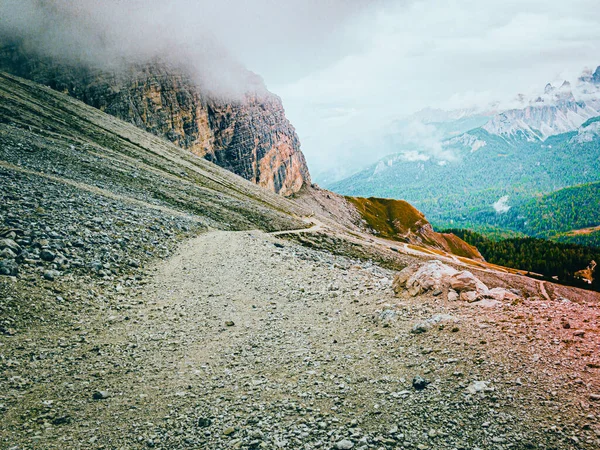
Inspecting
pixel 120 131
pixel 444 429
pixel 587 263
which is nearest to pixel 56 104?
pixel 120 131

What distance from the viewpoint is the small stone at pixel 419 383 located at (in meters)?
11.6

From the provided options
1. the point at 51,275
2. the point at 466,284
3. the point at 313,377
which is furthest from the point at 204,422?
the point at 51,275

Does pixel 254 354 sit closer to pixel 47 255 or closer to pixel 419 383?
pixel 419 383

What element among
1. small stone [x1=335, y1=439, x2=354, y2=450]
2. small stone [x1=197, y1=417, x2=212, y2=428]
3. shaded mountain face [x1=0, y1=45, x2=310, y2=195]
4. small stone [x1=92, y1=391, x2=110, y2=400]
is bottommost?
small stone [x1=92, y1=391, x2=110, y2=400]

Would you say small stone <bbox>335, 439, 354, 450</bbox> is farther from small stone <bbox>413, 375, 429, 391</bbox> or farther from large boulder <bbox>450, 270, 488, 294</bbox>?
large boulder <bbox>450, 270, 488, 294</bbox>

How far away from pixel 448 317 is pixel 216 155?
168034 mm

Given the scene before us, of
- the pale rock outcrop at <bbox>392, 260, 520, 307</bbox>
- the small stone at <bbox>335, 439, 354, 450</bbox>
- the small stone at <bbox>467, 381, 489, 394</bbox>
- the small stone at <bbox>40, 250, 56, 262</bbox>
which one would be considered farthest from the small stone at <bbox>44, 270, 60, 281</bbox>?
the small stone at <bbox>467, 381, 489, 394</bbox>

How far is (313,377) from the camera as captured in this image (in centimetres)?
1344

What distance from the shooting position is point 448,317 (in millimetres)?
15375

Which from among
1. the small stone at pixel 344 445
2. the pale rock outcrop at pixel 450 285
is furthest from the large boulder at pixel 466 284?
the small stone at pixel 344 445

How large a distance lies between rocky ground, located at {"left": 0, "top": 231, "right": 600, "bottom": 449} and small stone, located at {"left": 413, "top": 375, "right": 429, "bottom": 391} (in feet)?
0.13

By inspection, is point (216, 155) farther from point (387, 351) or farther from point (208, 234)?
point (387, 351)

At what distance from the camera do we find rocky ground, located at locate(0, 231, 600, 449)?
991 cm

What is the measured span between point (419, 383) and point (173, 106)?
16177 centimetres
